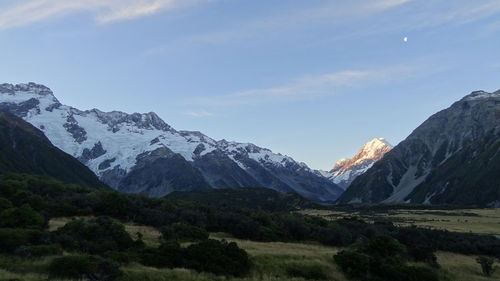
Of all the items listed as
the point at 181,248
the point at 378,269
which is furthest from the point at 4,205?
the point at 378,269

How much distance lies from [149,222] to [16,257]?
2482 centimetres

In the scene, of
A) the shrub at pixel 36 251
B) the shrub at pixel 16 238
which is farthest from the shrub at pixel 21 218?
the shrub at pixel 36 251

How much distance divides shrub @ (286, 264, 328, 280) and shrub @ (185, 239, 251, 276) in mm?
3633

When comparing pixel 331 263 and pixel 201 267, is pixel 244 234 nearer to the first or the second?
pixel 331 263

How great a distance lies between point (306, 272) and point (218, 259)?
7554 millimetres

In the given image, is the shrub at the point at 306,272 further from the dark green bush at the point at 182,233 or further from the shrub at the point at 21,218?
the shrub at the point at 21,218

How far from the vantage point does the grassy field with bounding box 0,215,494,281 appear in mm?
34188

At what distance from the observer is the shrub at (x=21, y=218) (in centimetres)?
4675

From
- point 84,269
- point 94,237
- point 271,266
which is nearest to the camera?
point 84,269

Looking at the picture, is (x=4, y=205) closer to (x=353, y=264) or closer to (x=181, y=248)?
(x=181, y=248)

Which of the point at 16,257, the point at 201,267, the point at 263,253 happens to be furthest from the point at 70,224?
the point at 263,253

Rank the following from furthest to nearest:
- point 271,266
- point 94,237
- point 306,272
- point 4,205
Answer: point 4,205 < point 94,237 < point 271,266 < point 306,272

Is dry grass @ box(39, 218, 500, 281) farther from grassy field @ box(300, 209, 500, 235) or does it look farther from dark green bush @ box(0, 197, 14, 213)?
grassy field @ box(300, 209, 500, 235)

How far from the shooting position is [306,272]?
136 ft
